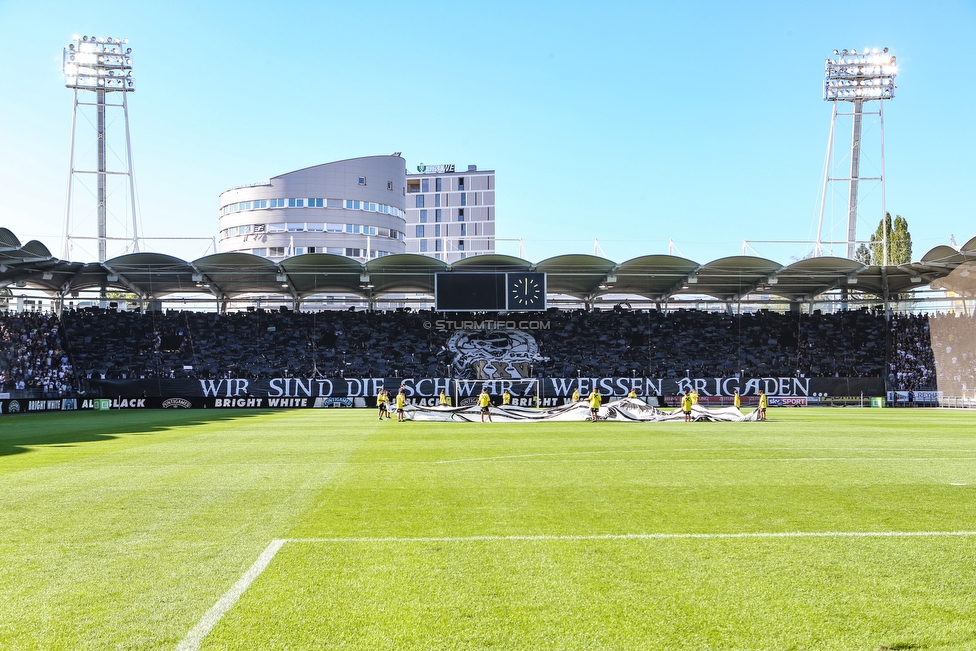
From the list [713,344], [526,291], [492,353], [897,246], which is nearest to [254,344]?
[492,353]

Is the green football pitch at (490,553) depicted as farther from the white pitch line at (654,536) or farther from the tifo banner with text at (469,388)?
the tifo banner with text at (469,388)

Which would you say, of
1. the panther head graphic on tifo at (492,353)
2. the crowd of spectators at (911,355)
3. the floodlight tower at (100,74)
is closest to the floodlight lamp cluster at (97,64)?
the floodlight tower at (100,74)

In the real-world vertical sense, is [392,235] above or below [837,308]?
above

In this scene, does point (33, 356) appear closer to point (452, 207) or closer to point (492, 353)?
point (492, 353)

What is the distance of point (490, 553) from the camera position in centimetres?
715

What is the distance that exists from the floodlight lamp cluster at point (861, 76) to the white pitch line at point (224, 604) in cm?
5524

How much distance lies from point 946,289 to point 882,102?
1460 centimetres

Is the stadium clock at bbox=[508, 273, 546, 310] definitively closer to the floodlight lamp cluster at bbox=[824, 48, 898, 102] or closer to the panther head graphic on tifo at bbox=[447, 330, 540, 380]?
the panther head graphic on tifo at bbox=[447, 330, 540, 380]

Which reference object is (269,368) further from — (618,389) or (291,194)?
(291,194)

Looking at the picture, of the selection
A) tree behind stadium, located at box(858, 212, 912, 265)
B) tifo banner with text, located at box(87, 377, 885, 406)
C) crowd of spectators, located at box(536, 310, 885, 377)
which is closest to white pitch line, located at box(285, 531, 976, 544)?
tifo banner with text, located at box(87, 377, 885, 406)

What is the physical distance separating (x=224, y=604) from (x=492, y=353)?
1753 inches

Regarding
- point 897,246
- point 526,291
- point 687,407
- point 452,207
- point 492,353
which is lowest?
point 687,407

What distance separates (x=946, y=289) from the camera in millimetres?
46438

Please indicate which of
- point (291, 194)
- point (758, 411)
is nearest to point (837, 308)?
point (758, 411)
